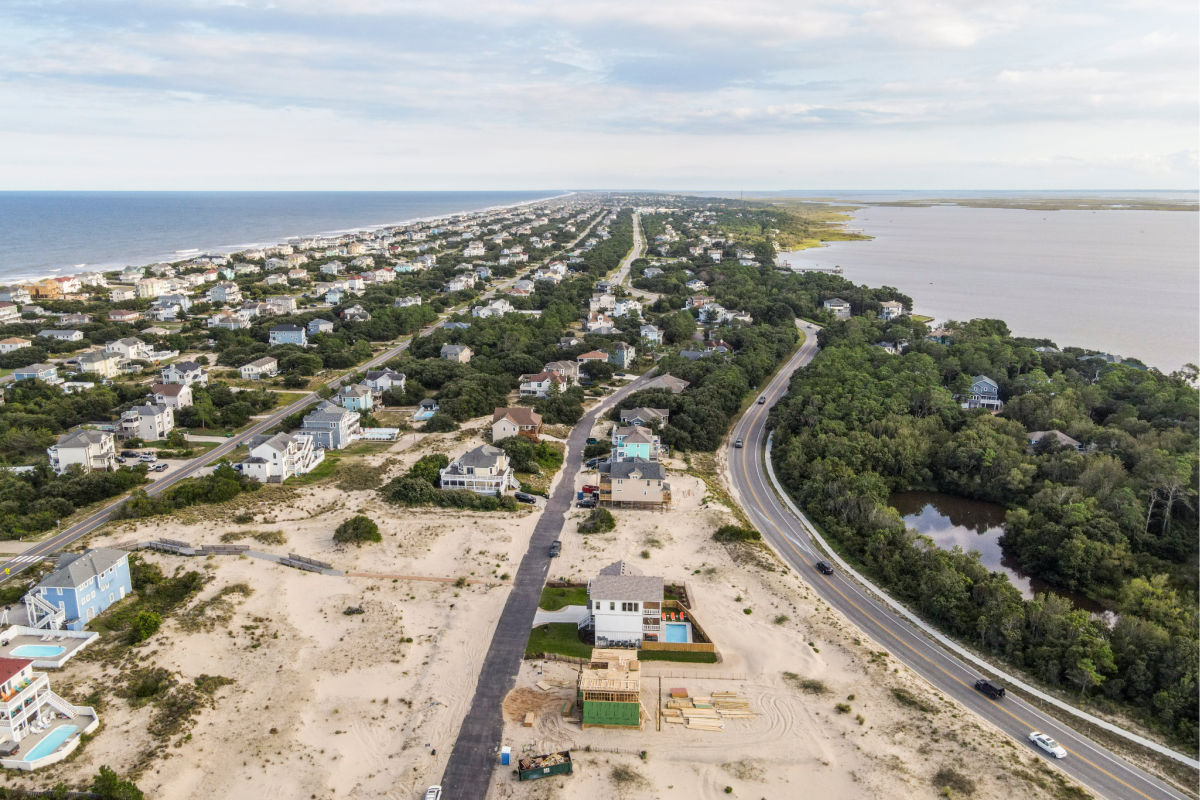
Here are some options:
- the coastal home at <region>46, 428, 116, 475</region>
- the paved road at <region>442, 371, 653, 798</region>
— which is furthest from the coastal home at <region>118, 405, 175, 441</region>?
the paved road at <region>442, 371, 653, 798</region>

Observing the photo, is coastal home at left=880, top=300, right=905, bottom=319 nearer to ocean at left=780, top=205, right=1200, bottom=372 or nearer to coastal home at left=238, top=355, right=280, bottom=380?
ocean at left=780, top=205, right=1200, bottom=372

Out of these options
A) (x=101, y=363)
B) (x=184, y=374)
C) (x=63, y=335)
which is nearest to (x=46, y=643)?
(x=184, y=374)

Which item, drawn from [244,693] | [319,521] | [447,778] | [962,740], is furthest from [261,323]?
[962,740]

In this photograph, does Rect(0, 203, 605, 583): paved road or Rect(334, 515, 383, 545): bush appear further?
Rect(334, 515, 383, 545): bush

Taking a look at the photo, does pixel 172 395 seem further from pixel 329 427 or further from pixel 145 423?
pixel 329 427

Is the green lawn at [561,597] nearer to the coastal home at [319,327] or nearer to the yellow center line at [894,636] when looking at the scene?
the yellow center line at [894,636]
